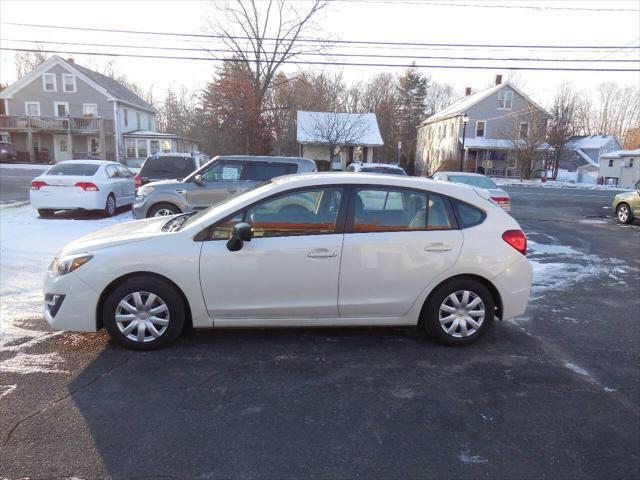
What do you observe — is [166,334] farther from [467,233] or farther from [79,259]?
[467,233]

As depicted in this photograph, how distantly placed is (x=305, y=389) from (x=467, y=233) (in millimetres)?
2145

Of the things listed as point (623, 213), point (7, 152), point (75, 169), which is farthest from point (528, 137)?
point (7, 152)

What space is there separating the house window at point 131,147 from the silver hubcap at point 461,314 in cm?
4373

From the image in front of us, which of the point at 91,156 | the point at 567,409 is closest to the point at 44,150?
the point at 91,156

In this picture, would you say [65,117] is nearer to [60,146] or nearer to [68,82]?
[60,146]

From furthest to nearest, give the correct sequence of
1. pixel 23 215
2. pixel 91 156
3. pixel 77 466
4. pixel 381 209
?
pixel 91 156
pixel 23 215
pixel 381 209
pixel 77 466

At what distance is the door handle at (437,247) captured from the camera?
14.4 feet

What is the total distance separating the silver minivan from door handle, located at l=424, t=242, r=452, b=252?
573 cm

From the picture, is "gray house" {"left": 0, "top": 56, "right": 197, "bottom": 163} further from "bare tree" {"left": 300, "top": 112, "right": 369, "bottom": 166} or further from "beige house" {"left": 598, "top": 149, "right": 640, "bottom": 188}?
"beige house" {"left": 598, "top": 149, "right": 640, "bottom": 188}

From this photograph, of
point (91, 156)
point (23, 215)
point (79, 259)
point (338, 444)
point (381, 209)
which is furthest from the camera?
point (91, 156)

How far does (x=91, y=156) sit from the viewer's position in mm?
40250

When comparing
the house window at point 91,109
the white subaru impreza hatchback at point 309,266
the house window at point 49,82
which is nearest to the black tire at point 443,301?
the white subaru impreza hatchback at point 309,266

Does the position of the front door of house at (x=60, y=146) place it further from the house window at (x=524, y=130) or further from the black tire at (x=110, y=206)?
the house window at (x=524, y=130)

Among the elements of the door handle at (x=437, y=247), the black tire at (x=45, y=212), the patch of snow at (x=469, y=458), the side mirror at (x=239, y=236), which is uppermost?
the side mirror at (x=239, y=236)
